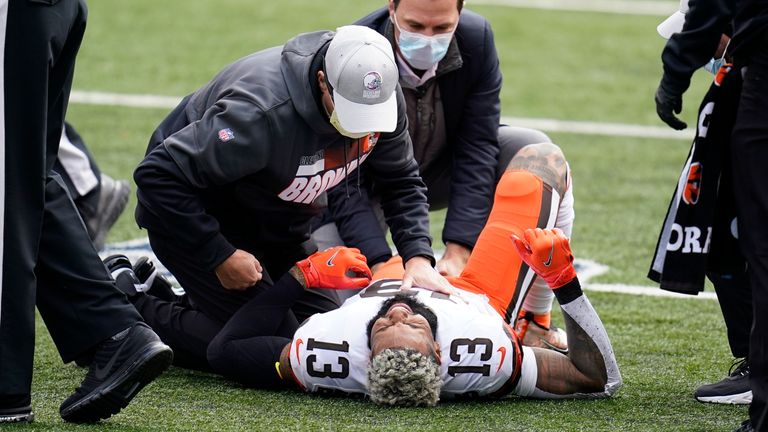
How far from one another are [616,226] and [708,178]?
2920 mm

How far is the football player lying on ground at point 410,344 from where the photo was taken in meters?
4.07

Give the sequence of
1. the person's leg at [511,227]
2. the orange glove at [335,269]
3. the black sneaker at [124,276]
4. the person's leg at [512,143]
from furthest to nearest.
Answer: the person's leg at [512,143] → the black sneaker at [124,276] → the person's leg at [511,227] → the orange glove at [335,269]

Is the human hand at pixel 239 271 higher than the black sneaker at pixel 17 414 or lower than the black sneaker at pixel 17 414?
higher

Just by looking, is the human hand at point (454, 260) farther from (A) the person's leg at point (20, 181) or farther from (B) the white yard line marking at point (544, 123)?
(B) the white yard line marking at point (544, 123)

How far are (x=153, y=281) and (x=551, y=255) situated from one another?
1617 mm

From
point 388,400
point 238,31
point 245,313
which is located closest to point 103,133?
point 238,31

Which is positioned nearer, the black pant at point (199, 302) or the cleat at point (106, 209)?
the black pant at point (199, 302)

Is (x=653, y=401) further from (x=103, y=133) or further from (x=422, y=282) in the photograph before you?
(x=103, y=133)

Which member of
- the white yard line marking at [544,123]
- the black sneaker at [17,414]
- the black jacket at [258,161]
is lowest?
the white yard line marking at [544,123]

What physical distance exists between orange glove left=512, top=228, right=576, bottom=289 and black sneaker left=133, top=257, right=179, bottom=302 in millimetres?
1480

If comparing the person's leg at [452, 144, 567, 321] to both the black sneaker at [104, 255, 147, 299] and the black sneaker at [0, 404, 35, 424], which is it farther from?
the black sneaker at [0, 404, 35, 424]

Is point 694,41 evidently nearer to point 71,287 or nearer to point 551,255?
point 551,255

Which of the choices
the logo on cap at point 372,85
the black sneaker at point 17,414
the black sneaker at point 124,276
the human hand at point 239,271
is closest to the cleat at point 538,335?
the human hand at point 239,271

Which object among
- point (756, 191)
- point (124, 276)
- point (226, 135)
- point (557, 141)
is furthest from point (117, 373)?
point (557, 141)
